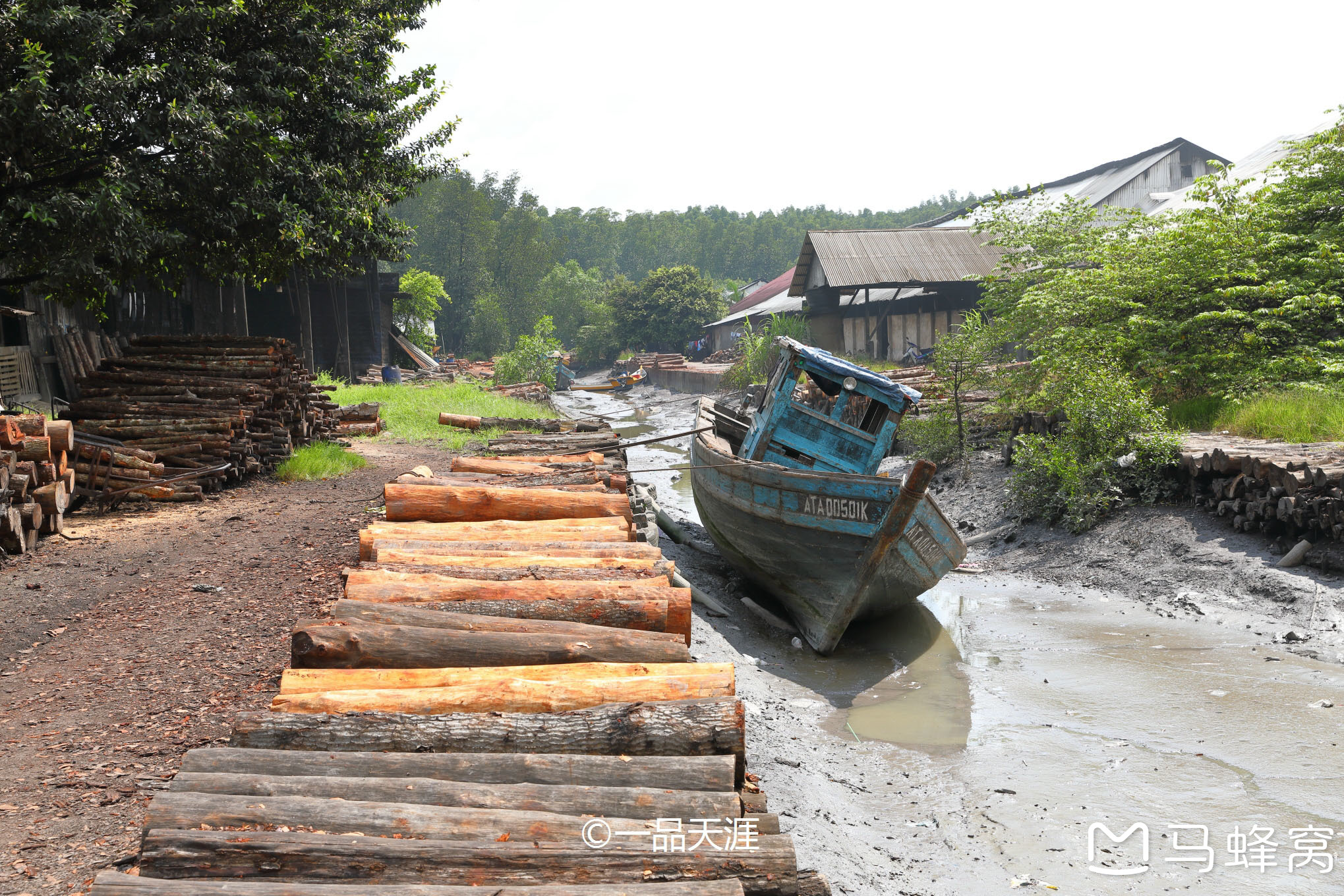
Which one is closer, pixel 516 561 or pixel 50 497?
pixel 516 561

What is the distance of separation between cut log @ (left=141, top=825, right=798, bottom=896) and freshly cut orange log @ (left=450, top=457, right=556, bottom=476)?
6193mm

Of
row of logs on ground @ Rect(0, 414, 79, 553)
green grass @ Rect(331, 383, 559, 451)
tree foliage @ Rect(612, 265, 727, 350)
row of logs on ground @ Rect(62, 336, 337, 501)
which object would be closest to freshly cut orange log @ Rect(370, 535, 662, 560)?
row of logs on ground @ Rect(0, 414, 79, 553)

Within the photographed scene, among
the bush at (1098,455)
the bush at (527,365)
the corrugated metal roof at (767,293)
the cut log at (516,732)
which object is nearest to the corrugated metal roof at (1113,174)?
the corrugated metal roof at (767,293)

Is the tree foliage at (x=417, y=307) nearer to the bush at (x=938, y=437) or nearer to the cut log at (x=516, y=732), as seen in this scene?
the bush at (x=938, y=437)

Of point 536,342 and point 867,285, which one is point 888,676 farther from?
point 536,342

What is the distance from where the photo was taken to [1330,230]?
40.1 feet

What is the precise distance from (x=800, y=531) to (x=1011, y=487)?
16.2ft

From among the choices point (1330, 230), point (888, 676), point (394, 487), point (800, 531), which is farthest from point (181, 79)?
point (1330, 230)

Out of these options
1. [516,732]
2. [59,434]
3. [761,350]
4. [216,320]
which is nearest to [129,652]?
[516,732]

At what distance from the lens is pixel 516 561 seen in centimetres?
581

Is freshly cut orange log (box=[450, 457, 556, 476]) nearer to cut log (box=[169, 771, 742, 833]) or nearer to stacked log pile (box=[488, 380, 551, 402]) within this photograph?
cut log (box=[169, 771, 742, 833])

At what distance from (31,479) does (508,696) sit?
6.34 meters

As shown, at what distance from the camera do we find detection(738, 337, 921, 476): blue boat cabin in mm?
9844

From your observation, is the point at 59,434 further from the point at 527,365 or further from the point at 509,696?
the point at 527,365
